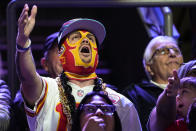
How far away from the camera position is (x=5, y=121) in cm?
282

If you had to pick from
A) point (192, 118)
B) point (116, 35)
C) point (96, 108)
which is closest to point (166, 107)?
point (192, 118)

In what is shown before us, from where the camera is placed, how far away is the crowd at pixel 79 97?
2385mm

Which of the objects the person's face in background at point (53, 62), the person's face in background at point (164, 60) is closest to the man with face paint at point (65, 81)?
the person's face in background at point (53, 62)

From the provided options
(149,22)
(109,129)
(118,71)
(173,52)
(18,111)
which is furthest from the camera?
(118,71)

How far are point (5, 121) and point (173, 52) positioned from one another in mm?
1481

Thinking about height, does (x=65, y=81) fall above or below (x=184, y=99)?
above

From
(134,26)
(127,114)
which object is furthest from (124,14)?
(127,114)

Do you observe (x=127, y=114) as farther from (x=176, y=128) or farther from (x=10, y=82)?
(x=10, y=82)

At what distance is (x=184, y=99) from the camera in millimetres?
2615

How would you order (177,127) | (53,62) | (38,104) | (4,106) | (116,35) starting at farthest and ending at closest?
1. (116,35)
2. (53,62)
3. (4,106)
4. (38,104)
5. (177,127)

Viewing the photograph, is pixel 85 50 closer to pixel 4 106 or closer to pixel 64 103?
pixel 64 103

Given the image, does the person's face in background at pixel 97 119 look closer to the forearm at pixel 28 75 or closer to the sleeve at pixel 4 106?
the forearm at pixel 28 75

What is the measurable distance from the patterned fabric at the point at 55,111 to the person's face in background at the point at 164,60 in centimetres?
90

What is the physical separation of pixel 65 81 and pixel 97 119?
52 centimetres
